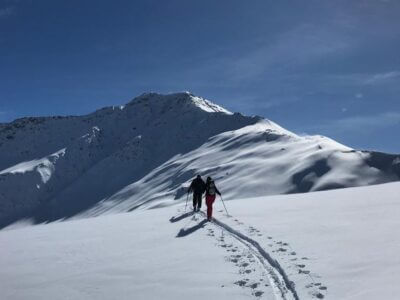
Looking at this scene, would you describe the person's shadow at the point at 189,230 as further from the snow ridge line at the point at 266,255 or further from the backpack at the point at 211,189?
the backpack at the point at 211,189

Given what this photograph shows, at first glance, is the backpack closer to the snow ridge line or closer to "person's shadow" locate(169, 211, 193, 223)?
"person's shadow" locate(169, 211, 193, 223)

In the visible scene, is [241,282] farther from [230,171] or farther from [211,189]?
[230,171]

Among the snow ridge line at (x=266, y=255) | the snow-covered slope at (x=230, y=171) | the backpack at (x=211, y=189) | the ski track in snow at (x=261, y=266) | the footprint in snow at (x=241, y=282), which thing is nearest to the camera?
the ski track in snow at (x=261, y=266)

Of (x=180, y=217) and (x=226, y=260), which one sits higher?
(x=180, y=217)

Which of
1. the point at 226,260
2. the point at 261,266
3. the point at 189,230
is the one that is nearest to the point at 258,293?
the point at 261,266

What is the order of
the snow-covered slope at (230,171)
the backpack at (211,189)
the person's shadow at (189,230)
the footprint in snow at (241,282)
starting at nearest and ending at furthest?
1. the footprint in snow at (241,282)
2. the person's shadow at (189,230)
3. the backpack at (211,189)
4. the snow-covered slope at (230,171)

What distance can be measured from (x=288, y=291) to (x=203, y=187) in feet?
59.8

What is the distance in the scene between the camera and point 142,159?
200 m

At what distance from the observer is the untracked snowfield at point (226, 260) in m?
10.5

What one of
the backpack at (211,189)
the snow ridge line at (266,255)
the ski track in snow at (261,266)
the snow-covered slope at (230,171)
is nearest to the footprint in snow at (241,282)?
the ski track in snow at (261,266)

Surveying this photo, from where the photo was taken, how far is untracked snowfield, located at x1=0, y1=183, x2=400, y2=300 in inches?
413

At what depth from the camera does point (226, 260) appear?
13.5 m

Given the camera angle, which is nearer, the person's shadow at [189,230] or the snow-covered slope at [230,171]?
the person's shadow at [189,230]

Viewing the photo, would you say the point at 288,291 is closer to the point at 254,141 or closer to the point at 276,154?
the point at 276,154
